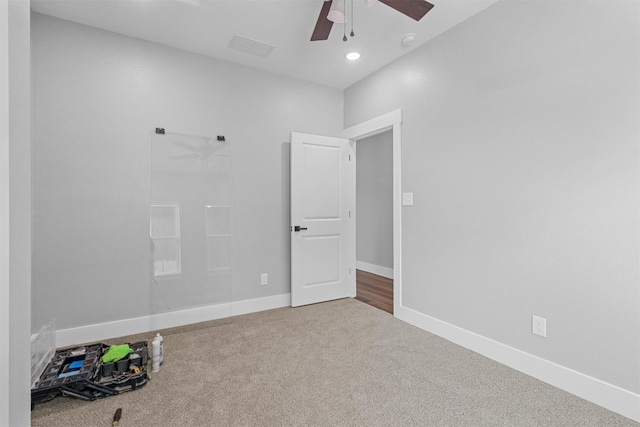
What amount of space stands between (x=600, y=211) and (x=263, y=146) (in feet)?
9.93

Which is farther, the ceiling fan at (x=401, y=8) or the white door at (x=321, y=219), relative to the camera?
the white door at (x=321, y=219)

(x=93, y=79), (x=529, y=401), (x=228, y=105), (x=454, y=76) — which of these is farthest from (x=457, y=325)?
(x=93, y=79)

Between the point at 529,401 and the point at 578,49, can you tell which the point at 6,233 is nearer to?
the point at 529,401

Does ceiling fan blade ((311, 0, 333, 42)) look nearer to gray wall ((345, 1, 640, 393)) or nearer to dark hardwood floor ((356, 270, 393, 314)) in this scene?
gray wall ((345, 1, 640, 393))

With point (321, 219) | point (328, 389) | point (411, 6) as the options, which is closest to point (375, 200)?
point (321, 219)

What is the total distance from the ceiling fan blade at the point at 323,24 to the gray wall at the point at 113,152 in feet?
4.48

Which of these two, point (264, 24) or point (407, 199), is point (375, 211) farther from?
point (264, 24)

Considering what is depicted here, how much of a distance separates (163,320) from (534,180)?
3.43 m

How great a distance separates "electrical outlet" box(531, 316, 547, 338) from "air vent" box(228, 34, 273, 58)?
3250mm

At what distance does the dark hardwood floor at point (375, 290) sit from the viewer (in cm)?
385

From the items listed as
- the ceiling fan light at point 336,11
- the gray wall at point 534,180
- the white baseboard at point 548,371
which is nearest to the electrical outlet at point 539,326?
the gray wall at point 534,180

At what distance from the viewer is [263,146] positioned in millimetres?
3645

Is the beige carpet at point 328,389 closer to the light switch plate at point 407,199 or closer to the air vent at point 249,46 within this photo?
the light switch plate at point 407,199

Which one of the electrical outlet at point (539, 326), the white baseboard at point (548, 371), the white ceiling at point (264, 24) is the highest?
the white ceiling at point (264, 24)
